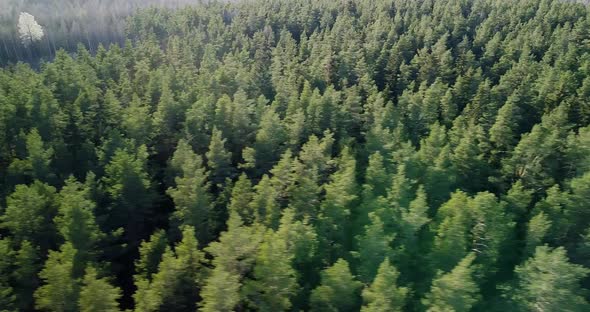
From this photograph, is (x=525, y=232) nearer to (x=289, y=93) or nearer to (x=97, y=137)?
(x=289, y=93)

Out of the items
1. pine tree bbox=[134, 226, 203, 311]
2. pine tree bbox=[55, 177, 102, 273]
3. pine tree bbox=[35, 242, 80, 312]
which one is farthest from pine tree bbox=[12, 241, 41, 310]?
pine tree bbox=[134, 226, 203, 311]

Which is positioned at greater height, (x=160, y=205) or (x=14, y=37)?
(x=14, y=37)

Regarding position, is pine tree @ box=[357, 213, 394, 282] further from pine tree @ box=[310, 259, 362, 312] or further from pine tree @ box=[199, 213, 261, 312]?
pine tree @ box=[199, 213, 261, 312]

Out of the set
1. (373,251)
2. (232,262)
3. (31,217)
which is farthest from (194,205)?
(373,251)

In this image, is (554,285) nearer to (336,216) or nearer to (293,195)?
(336,216)

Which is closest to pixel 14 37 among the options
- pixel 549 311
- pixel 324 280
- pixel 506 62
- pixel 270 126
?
pixel 270 126
